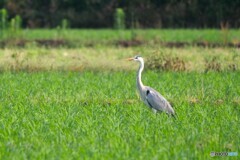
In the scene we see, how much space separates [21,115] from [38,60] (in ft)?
31.2

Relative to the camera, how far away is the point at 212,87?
14930 millimetres

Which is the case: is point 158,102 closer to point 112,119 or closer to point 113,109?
point 113,109

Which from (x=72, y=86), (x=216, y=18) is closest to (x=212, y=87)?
(x=72, y=86)

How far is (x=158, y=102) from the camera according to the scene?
11492 mm

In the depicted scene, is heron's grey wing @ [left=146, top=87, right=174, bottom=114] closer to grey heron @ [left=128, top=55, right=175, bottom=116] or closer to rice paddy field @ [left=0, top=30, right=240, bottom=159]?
grey heron @ [left=128, top=55, right=175, bottom=116]

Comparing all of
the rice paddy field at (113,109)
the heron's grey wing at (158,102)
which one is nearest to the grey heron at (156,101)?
the heron's grey wing at (158,102)

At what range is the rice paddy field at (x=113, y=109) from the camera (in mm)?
8875

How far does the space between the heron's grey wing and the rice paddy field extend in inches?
5.7

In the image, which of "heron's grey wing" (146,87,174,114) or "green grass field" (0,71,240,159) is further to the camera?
"heron's grey wing" (146,87,174,114)

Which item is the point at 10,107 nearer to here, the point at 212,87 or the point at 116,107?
the point at 116,107

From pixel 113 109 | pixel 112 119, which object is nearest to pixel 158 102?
pixel 113 109

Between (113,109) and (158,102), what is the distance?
777mm

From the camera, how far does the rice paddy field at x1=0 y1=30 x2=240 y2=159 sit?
8.88 m

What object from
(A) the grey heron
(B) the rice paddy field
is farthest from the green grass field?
(A) the grey heron
